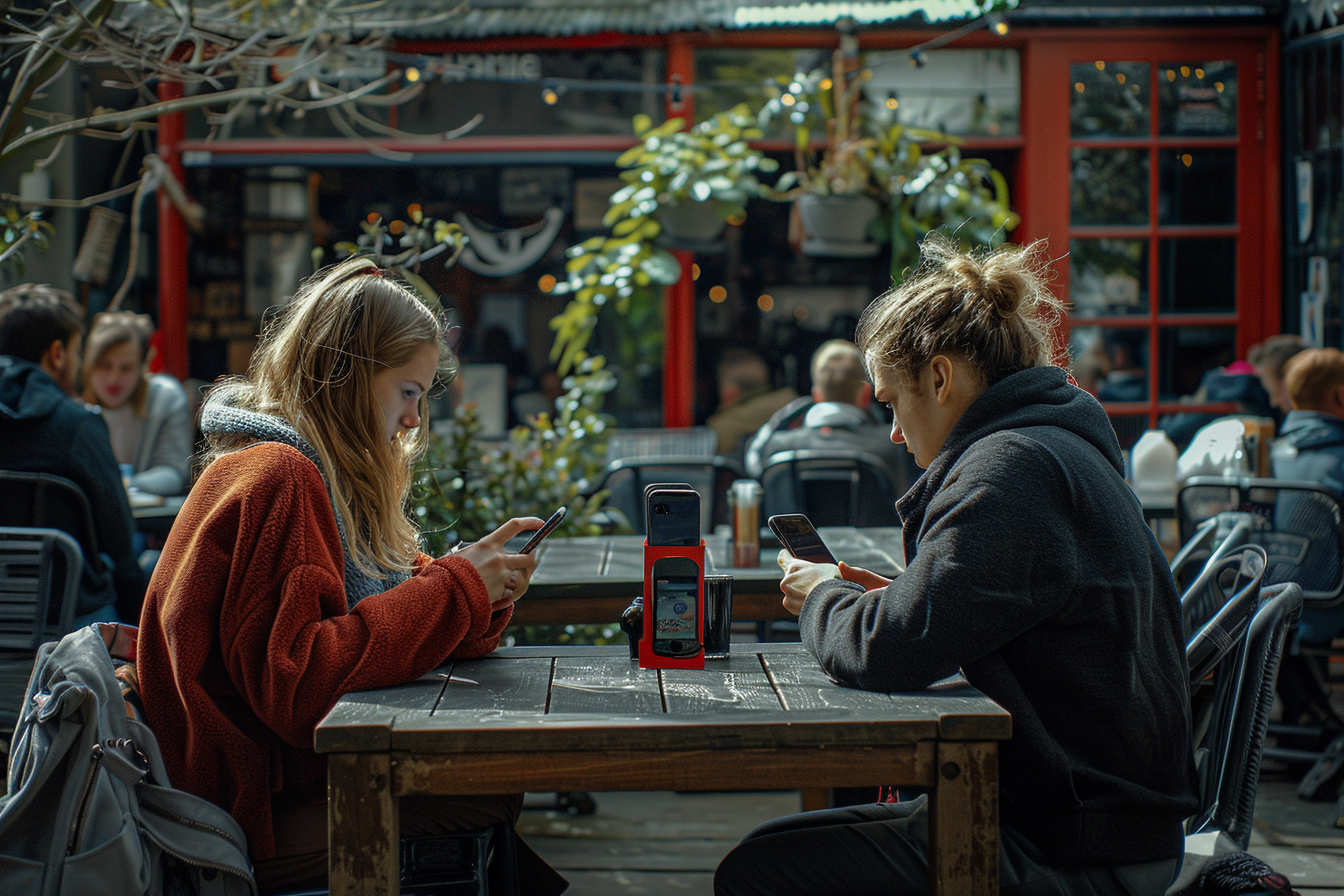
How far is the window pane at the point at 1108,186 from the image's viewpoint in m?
6.40

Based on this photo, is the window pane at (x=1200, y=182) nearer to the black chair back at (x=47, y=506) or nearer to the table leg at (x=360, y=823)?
the black chair back at (x=47, y=506)

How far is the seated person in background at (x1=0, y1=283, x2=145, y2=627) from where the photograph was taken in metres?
3.25

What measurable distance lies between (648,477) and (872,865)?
3144 millimetres

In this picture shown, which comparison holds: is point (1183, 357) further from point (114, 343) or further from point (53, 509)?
point (53, 509)

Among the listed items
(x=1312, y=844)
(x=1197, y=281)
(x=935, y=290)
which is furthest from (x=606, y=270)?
(x=935, y=290)

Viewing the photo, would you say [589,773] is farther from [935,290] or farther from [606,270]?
[606,270]

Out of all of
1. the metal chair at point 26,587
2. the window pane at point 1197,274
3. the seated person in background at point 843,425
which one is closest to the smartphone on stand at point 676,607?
the metal chair at point 26,587

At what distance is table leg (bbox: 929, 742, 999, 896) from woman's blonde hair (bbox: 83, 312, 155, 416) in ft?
13.7

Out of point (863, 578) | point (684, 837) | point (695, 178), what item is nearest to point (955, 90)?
point (695, 178)

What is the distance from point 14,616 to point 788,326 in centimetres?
471

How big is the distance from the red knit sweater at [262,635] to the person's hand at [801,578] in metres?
0.50

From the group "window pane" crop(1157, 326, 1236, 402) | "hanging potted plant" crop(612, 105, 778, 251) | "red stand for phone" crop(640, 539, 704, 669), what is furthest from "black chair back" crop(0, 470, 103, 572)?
"window pane" crop(1157, 326, 1236, 402)

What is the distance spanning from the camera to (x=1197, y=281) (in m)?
6.49

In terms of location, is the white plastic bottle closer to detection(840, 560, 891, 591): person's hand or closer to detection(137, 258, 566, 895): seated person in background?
detection(840, 560, 891, 591): person's hand
